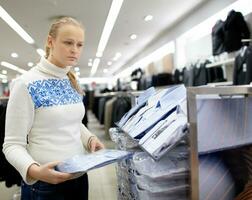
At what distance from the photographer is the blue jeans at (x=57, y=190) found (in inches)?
41.8

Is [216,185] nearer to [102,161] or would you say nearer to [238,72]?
[102,161]

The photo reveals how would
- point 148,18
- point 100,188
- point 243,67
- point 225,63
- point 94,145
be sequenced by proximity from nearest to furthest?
point 94,145, point 100,188, point 243,67, point 225,63, point 148,18

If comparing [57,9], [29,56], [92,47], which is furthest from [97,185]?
[29,56]

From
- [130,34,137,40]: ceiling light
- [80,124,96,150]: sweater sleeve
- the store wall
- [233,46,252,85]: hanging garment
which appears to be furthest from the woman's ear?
[130,34,137,40]: ceiling light

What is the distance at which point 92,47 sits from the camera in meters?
10.9

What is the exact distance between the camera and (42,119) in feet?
3.38

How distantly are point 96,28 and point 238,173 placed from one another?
710 centimetres

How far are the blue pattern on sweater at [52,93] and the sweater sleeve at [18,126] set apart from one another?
3cm

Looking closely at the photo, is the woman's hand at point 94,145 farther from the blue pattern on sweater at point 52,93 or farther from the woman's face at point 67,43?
the woman's face at point 67,43

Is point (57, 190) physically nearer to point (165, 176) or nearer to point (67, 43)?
point (165, 176)

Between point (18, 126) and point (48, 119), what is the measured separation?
111mm

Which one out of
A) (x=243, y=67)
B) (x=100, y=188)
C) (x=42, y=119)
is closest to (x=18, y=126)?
(x=42, y=119)

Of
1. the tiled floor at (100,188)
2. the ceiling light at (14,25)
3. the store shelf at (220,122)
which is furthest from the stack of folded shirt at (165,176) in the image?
the ceiling light at (14,25)

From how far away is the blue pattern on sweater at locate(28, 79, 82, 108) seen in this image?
1.02 m
